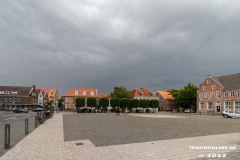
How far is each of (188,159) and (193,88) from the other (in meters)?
76.5

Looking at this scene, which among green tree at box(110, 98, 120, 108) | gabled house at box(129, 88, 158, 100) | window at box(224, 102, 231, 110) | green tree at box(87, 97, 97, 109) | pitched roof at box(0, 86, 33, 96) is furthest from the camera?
gabled house at box(129, 88, 158, 100)

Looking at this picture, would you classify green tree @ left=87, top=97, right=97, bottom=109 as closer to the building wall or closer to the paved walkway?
the building wall

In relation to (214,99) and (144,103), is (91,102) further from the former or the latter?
(214,99)

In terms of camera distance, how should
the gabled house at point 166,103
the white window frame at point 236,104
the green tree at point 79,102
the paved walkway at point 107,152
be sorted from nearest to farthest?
the paved walkway at point 107,152
the white window frame at point 236,104
the green tree at point 79,102
the gabled house at point 166,103

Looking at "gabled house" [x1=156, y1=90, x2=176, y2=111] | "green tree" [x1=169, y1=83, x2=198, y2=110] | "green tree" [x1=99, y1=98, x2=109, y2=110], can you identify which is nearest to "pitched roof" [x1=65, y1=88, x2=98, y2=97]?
"green tree" [x1=99, y1=98, x2=109, y2=110]

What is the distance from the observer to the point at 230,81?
61.7 m

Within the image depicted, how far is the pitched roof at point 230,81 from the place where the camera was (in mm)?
58969

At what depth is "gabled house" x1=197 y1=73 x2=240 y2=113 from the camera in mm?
58062

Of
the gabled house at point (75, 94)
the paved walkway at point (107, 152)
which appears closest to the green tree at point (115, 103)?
the gabled house at point (75, 94)

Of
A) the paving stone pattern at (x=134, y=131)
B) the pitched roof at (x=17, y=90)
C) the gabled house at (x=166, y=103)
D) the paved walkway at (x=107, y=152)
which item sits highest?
the pitched roof at (x=17, y=90)

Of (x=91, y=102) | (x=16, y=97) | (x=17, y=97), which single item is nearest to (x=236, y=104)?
(x=91, y=102)

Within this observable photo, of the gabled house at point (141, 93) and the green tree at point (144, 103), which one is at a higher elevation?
the gabled house at point (141, 93)

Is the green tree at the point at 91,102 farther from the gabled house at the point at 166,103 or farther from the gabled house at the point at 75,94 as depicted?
the gabled house at the point at 166,103

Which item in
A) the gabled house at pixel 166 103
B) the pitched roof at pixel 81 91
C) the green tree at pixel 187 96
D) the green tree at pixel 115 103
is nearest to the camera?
the green tree at pixel 115 103
